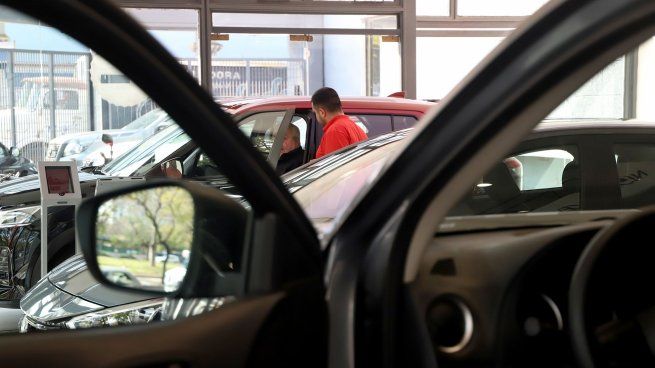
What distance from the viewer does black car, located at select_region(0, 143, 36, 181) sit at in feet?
17.3

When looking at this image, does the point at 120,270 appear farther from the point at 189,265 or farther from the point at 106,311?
the point at 106,311

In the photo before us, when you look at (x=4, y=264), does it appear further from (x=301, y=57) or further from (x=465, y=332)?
(x=301, y=57)

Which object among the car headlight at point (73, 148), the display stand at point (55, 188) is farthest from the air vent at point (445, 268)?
the car headlight at point (73, 148)

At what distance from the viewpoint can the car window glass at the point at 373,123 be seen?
7570 mm

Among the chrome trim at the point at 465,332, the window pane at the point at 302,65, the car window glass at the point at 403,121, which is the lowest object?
the chrome trim at the point at 465,332

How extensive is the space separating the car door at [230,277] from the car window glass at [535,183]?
171 centimetres

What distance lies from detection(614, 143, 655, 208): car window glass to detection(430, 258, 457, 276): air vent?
79.2 inches

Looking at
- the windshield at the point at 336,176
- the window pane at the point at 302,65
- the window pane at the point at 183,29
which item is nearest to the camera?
the windshield at the point at 336,176

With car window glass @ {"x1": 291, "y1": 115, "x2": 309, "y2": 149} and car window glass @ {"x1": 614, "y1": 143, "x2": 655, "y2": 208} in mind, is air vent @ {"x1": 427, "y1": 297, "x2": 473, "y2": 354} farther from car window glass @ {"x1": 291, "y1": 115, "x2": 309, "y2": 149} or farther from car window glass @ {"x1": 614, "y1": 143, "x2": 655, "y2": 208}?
car window glass @ {"x1": 291, "y1": 115, "x2": 309, "y2": 149}

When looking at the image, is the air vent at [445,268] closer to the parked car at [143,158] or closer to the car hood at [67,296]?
the car hood at [67,296]

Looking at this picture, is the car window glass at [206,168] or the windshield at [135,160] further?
the windshield at [135,160]

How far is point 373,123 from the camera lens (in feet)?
25.1

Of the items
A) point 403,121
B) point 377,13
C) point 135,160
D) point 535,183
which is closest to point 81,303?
point 535,183

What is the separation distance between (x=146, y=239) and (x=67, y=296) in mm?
1492
